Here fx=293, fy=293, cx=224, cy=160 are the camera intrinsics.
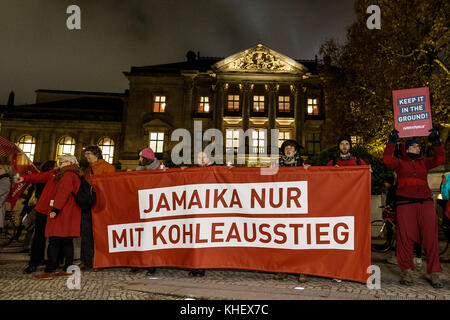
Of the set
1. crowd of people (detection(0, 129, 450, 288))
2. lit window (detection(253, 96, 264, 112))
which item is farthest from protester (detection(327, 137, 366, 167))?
lit window (detection(253, 96, 264, 112))

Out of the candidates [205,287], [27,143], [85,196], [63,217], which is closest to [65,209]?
[63,217]

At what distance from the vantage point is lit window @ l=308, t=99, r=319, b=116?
100ft

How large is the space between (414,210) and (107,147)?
102 feet

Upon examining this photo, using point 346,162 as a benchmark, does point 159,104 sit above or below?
above

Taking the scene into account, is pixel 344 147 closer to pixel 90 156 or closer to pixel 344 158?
pixel 344 158

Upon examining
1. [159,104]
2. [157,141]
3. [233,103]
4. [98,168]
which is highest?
[233,103]

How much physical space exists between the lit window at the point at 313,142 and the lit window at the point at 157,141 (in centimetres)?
1494

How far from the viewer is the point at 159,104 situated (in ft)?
98.8

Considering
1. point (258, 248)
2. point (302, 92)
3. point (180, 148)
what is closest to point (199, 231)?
point (258, 248)

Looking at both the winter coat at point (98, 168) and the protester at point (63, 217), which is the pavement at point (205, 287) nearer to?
the protester at point (63, 217)

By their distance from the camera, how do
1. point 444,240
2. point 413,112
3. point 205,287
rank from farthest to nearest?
1. point 444,240
2. point 413,112
3. point 205,287

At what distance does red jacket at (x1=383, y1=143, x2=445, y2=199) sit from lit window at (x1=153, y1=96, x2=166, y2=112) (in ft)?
89.2

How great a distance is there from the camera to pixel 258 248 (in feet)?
14.8
